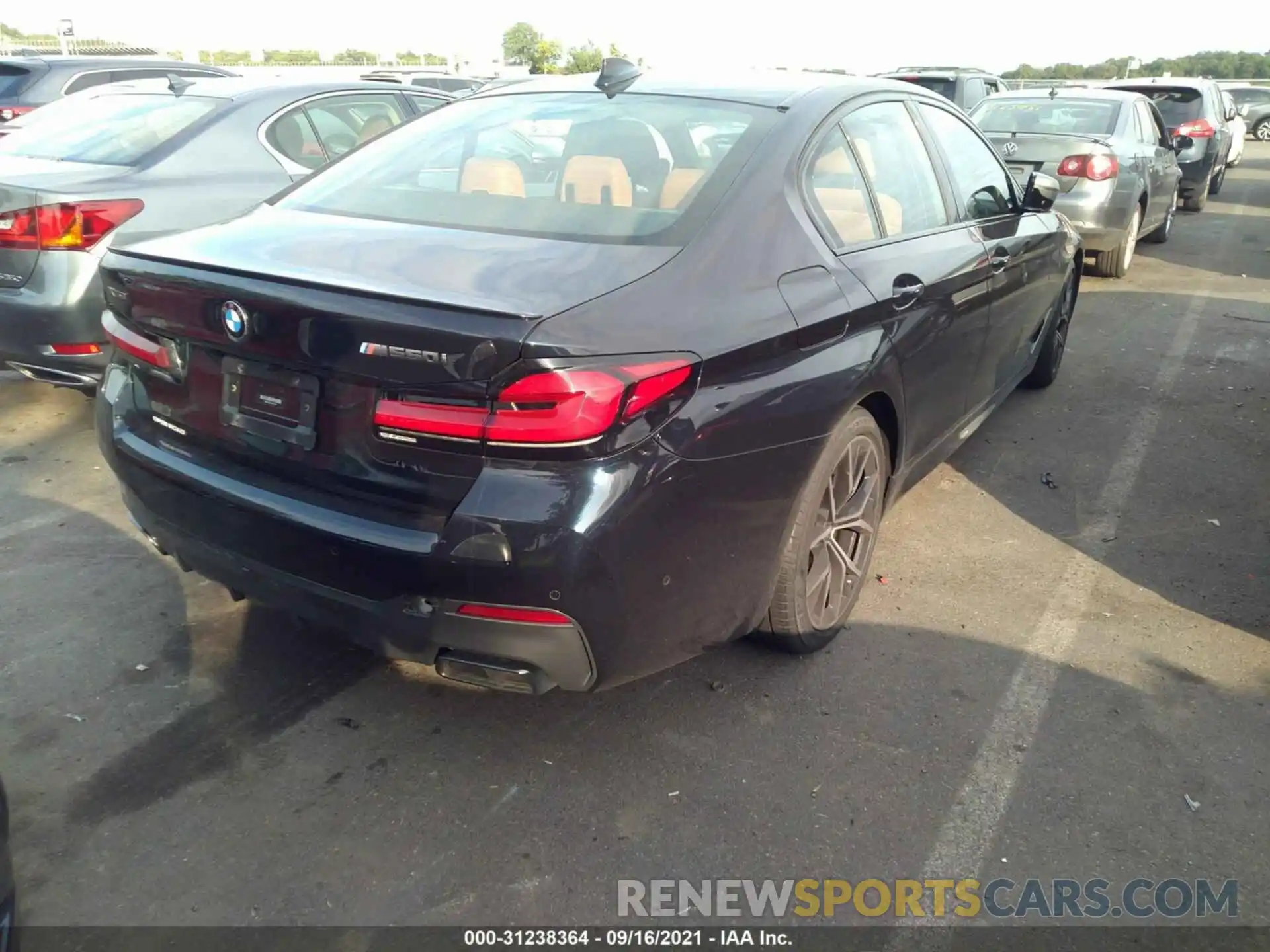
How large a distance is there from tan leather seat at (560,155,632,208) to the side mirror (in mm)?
2441

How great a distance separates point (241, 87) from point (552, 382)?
4.43 m

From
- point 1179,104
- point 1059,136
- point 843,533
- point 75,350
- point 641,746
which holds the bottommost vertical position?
point 641,746

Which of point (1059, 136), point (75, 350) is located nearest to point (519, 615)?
point (75, 350)

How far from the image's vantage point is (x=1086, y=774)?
2.69 m

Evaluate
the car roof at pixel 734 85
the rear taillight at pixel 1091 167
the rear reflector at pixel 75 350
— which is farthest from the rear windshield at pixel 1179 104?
the rear reflector at pixel 75 350

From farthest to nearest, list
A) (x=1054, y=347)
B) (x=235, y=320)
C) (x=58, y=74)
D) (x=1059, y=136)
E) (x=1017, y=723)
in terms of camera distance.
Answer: (x=58, y=74), (x=1059, y=136), (x=1054, y=347), (x=1017, y=723), (x=235, y=320)

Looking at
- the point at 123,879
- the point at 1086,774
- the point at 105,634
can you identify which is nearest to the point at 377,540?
the point at 123,879

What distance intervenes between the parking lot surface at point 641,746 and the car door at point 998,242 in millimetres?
722

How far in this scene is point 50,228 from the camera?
4.44 m

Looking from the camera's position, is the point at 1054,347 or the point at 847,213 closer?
the point at 847,213

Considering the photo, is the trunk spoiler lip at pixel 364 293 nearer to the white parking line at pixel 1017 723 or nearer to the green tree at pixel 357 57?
the white parking line at pixel 1017 723

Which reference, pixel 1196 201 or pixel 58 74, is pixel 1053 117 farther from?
pixel 58 74

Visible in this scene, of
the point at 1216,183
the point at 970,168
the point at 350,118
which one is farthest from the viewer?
the point at 1216,183

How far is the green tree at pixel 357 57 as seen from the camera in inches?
1875
